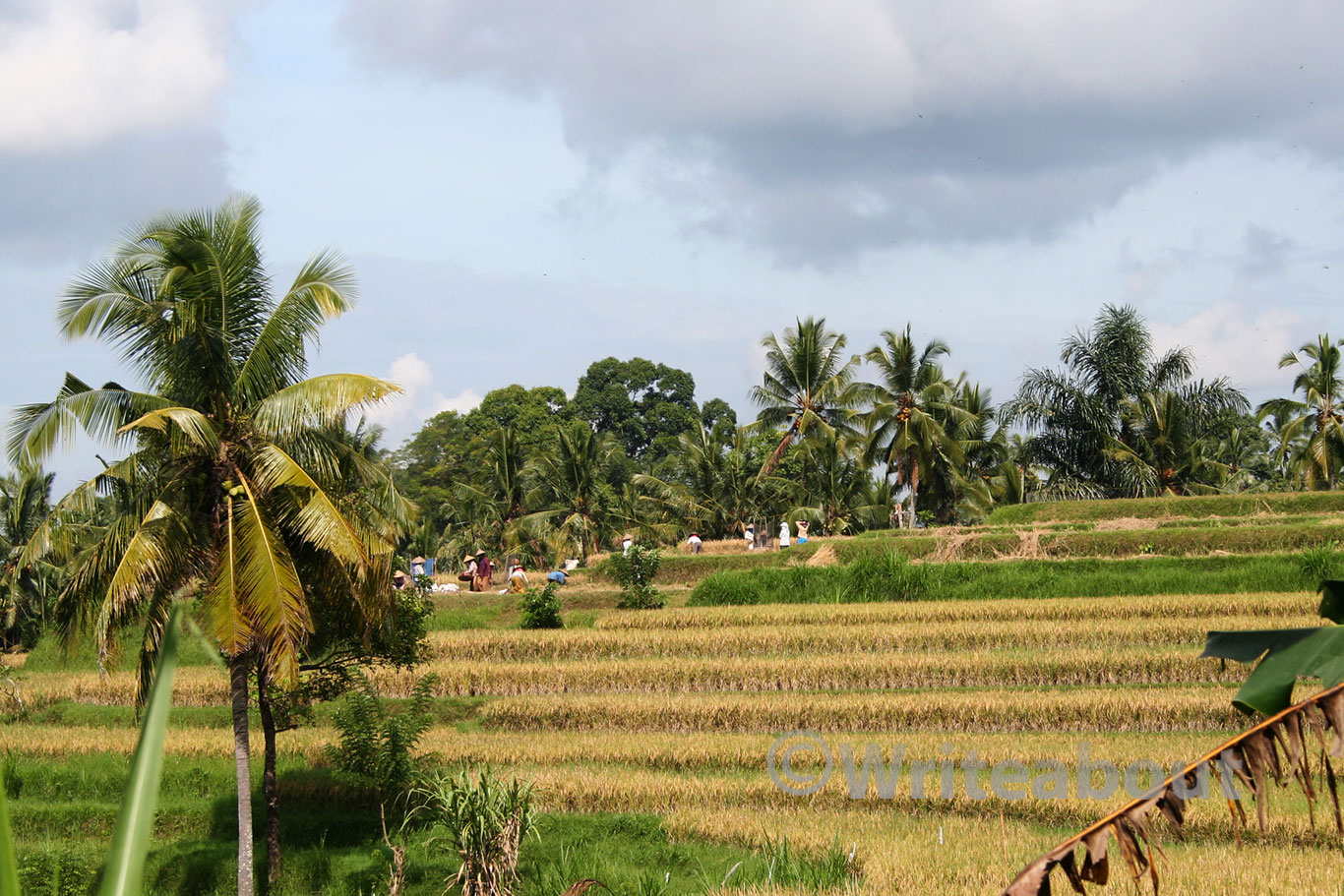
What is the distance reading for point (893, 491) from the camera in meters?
37.6

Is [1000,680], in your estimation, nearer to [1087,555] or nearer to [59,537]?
[1087,555]

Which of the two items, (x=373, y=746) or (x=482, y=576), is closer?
(x=373, y=746)

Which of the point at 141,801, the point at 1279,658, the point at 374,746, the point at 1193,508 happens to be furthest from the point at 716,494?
the point at 141,801

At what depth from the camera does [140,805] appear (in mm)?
918

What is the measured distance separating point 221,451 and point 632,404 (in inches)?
2101

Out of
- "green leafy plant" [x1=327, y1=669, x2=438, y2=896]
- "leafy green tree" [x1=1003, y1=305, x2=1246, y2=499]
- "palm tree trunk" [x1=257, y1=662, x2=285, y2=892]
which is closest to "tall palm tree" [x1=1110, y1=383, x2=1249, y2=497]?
"leafy green tree" [x1=1003, y1=305, x2=1246, y2=499]

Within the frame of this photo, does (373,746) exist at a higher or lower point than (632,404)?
lower

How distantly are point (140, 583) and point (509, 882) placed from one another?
13.9 ft

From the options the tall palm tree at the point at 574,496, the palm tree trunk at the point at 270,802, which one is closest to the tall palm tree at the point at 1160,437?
the tall palm tree at the point at 574,496

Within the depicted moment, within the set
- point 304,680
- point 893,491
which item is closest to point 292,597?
point 304,680

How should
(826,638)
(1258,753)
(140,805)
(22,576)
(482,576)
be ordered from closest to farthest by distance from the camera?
(140,805), (1258,753), (826,638), (482,576), (22,576)

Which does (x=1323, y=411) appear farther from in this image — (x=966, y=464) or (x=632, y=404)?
(x=632, y=404)

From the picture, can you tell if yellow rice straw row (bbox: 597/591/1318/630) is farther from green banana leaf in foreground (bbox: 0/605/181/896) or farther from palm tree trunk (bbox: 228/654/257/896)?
green banana leaf in foreground (bbox: 0/605/181/896)

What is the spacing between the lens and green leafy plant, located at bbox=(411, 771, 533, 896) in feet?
29.4
